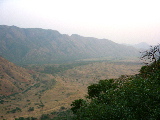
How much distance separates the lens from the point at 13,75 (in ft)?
142

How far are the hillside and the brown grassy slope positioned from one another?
38.1 meters

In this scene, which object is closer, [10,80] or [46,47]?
[10,80]

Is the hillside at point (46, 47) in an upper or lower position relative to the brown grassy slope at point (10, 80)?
upper

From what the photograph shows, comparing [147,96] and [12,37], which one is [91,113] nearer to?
[147,96]

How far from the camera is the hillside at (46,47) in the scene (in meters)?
92.8

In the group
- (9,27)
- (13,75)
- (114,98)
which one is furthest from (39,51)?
(114,98)

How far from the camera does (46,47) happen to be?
368 feet

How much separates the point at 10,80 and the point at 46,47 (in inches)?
2934

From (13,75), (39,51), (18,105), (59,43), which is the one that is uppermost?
(59,43)

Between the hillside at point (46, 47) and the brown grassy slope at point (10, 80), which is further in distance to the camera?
the hillside at point (46, 47)

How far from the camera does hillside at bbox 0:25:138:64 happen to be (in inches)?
3654

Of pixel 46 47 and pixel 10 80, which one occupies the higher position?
pixel 46 47

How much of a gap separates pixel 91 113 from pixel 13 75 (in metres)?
41.6

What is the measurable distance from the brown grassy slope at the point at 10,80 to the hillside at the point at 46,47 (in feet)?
125
